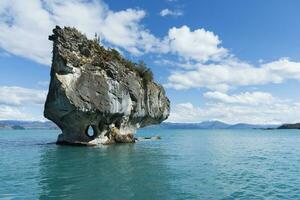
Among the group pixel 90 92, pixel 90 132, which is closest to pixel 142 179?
pixel 90 92

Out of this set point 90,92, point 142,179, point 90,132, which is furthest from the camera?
point 90,132

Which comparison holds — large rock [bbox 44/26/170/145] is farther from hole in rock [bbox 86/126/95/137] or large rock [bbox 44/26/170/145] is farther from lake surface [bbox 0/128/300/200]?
lake surface [bbox 0/128/300/200]

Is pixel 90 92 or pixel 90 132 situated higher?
pixel 90 92

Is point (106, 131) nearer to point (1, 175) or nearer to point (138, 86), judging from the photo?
point (138, 86)

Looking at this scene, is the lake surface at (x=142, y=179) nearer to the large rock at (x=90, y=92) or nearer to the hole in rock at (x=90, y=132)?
the large rock at (x=90, y=92)

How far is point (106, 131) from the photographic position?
5603 cm

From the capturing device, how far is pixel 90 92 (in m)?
49.9

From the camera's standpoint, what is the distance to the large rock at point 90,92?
4828 centimetres

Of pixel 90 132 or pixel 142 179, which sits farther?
pixel 90 132

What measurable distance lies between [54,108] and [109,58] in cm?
1284

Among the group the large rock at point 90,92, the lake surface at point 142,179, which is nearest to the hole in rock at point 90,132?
the large rock at point 90,92

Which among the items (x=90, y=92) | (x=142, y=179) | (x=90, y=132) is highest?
(x=90, y=92)

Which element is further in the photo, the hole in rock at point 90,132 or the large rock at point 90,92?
the hole in rock at point 90,132

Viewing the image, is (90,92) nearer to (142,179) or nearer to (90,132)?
(142,179)
